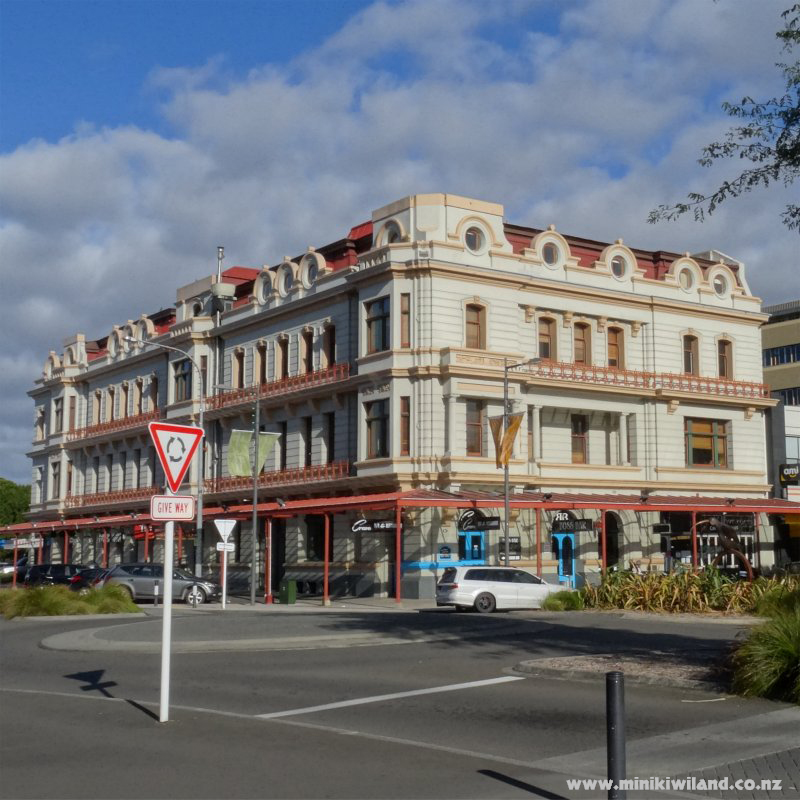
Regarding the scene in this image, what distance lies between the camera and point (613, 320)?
4944 cm

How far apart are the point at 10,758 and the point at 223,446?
46628 mm

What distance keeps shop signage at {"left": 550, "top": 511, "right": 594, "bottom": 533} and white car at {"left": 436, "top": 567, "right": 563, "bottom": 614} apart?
9508 millimetres

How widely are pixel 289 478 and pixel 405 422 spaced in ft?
26.5

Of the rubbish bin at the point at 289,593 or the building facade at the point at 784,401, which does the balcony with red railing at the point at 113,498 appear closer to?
the rubbish bin at the point at 289,593

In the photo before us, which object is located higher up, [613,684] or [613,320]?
[613,320]

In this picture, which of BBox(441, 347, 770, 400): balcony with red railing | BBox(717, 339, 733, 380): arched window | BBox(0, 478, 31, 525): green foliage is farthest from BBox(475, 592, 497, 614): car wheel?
BBox(0, 478, 31, 525): green foliage

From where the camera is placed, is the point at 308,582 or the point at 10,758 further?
the point at 308,582

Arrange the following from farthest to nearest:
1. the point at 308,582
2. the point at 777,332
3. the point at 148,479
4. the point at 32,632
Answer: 1. the point at 777,332
2. the point at 148,479
3. the point at 308,582
4. the point at 32,632

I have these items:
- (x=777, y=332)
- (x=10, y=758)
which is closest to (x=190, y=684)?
(x=10, y=758)

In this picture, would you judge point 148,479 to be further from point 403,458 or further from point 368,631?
point 368,631

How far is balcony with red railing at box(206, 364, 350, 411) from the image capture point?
47.3 meters

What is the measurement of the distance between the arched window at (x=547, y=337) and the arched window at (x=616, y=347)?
11.0 ft

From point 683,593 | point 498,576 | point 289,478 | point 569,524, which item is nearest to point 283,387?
point 289,478

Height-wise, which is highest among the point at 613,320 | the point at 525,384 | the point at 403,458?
the point at 613,320
